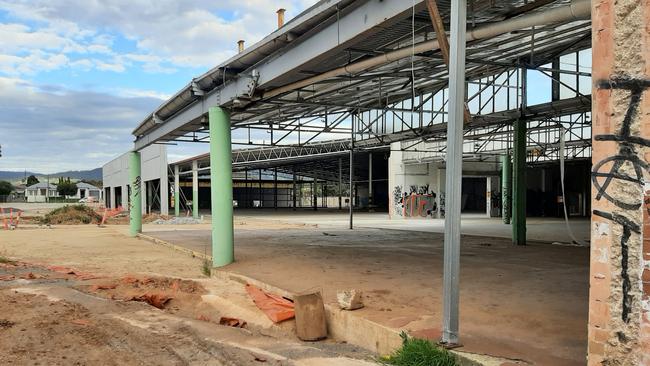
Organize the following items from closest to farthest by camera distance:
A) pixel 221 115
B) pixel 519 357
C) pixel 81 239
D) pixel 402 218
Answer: pixel 519 357 → pixel 221 115 → pixel 81 239 → pixel 402 218

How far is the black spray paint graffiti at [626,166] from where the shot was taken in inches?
155

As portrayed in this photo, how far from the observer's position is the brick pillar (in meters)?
3.91

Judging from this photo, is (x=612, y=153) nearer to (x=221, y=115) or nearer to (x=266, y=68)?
(x=266, y=68)

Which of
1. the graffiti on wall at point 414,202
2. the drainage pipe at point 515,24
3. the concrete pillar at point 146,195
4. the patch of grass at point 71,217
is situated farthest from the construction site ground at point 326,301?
the concrete pillar at point 146,195

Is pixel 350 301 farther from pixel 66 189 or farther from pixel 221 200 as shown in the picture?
pixel 66 189

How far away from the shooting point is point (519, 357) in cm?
502

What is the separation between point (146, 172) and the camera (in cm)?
5041

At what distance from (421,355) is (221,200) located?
810 centimetres

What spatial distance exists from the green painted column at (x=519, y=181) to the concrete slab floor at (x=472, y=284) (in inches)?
21.5

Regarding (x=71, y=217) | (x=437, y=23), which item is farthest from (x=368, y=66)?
(x=71, y=217)

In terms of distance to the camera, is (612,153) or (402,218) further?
(402,218)

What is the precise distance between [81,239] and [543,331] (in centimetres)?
2139

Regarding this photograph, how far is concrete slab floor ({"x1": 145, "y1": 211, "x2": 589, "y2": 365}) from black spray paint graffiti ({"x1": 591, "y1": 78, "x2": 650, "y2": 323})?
51.5 inches

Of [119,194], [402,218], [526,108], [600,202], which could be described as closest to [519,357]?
[600,202]
